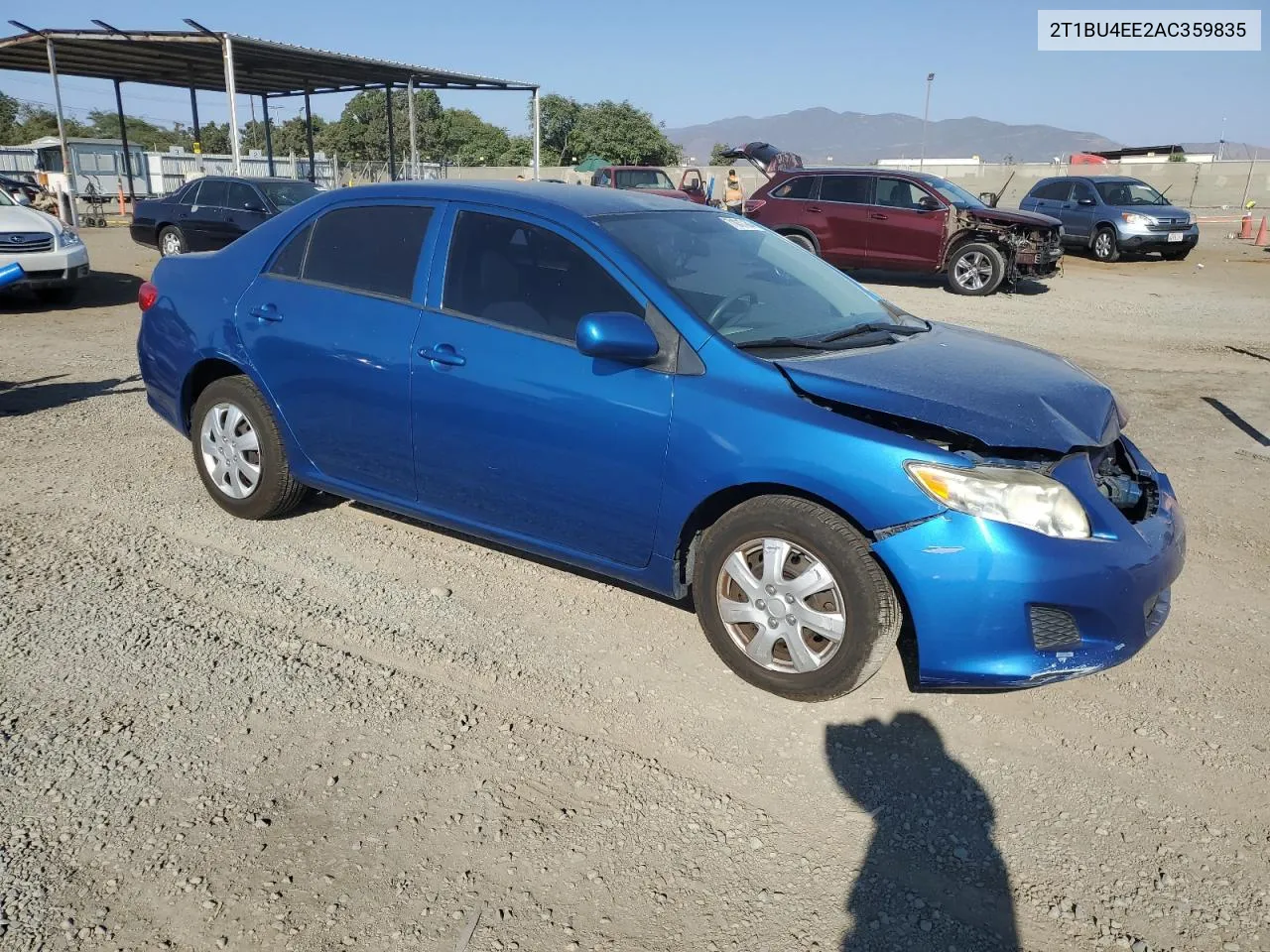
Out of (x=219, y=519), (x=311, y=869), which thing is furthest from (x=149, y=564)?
(x=311, y=869)

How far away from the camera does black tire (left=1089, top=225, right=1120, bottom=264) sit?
1980cm

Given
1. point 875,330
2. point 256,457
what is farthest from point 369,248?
point 875,330

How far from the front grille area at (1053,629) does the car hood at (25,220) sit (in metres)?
12.1

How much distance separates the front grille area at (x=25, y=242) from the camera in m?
11.1

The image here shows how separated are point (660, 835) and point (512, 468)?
1606mm

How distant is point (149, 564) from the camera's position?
4.47 meters

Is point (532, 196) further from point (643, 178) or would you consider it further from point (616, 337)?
point (643, 178)

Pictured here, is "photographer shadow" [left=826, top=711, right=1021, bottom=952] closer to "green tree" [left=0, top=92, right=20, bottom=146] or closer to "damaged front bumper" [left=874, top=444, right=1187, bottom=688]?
"damaged front bumper" [left=874, top=444, right=1187, bottom=688]

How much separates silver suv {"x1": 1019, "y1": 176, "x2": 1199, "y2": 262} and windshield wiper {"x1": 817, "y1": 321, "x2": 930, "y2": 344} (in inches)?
705

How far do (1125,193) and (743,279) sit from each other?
19.4 meters

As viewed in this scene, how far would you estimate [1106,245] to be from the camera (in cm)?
1998

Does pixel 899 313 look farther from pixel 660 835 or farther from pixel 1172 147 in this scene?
pixel 1172 147

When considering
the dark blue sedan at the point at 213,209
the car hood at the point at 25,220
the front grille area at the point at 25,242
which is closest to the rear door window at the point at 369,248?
the front grille area at the point at 25,242

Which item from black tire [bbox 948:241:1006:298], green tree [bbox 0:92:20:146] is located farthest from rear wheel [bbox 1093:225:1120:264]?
green tree [bbox 0:92:20:146]
